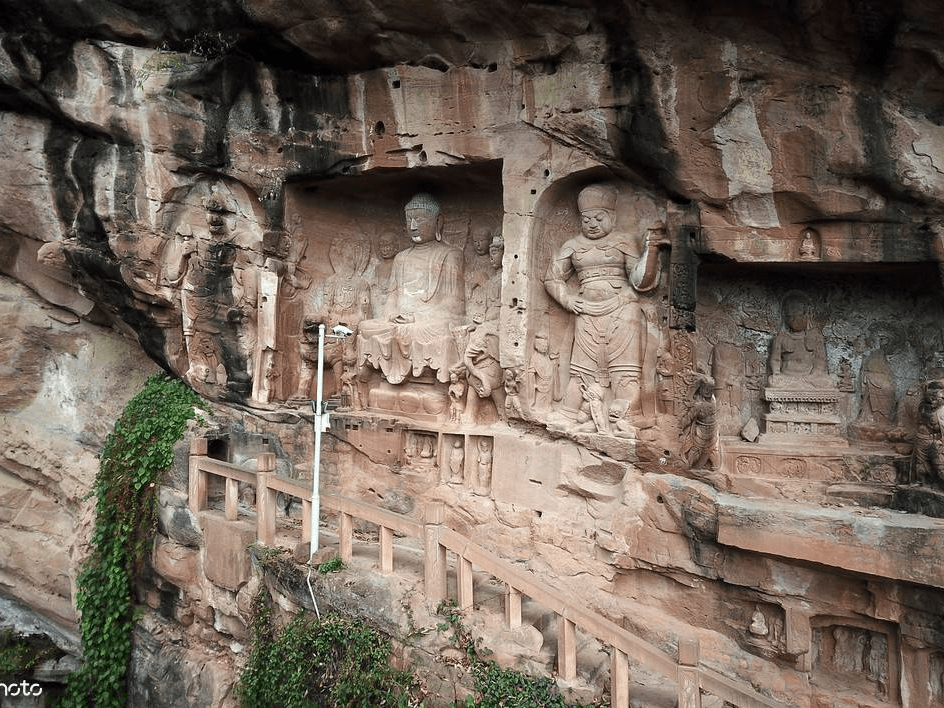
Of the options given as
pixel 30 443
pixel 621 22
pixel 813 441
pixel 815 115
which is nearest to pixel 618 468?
pixel 813 441

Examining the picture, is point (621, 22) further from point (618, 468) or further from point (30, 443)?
point (30, 443)

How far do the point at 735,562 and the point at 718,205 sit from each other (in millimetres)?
3361

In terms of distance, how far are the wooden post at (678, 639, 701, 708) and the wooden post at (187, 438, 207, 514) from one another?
18.9 feet

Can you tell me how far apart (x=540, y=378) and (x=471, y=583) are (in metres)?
2.85

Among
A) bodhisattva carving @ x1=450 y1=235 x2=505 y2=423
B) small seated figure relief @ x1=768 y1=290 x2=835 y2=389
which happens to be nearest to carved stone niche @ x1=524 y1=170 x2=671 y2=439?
bodhisattva carving @ x1=450 y1=235 x2=505 y2=423

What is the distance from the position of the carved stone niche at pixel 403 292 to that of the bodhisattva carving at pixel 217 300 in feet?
1.75

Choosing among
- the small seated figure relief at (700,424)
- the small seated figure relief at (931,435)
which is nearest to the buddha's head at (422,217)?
the small seated figure relief at (700,424)

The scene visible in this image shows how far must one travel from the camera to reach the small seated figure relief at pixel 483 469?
8.30m

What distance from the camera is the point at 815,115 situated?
645cm

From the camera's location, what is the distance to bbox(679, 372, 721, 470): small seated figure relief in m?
7.11

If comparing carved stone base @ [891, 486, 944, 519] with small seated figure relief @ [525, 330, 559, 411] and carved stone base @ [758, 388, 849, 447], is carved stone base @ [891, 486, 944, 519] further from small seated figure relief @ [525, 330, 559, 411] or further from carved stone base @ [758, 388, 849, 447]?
small seated figure relief @ [525, 330, 559, 411]

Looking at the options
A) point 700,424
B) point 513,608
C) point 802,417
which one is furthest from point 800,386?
point 513,608

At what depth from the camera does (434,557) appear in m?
5.95

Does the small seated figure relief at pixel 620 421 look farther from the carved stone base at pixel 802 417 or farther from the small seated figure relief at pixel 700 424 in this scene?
the carved stone base at pixel 802 417
